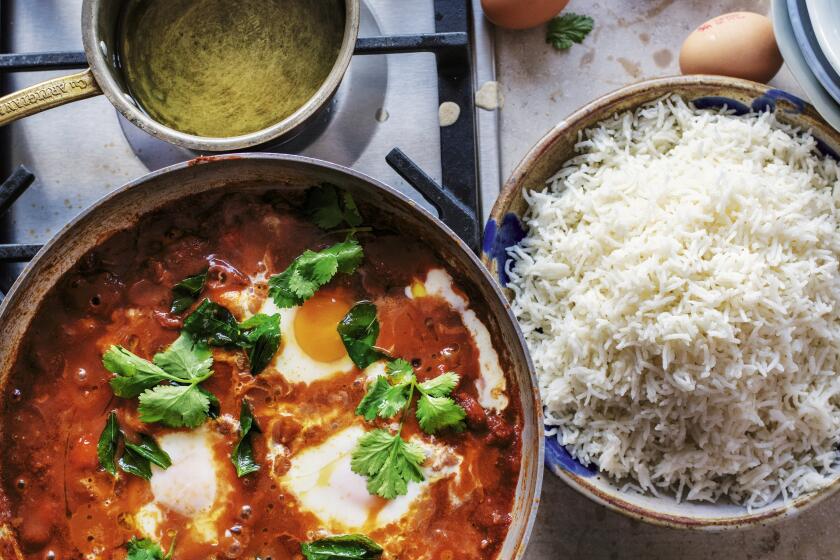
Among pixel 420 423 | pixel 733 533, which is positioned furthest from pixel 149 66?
pixel 733 533

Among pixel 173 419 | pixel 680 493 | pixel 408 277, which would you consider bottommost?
pixel 680 493

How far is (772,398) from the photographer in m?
1.97

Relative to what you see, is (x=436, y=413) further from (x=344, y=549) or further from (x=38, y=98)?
(x=38, y=98)

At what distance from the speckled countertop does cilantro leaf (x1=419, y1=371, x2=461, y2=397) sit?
21.7 inches

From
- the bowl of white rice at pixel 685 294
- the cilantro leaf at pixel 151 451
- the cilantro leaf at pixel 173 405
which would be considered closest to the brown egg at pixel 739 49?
the bowl of white rice at pixel 685 294

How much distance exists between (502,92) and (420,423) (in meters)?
0.95

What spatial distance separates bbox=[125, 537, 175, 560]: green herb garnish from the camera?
1.85m

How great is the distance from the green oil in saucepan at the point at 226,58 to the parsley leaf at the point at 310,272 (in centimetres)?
37

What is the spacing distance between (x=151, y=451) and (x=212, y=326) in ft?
0.97

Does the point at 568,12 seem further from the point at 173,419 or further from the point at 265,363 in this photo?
the point at 173,419

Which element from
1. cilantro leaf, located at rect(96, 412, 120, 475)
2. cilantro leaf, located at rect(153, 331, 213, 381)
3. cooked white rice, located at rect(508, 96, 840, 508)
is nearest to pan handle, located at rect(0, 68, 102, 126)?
cilantro leaf, located at rect(153, 331, 213, 381)

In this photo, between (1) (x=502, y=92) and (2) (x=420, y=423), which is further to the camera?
(1) (x=502, y=92)

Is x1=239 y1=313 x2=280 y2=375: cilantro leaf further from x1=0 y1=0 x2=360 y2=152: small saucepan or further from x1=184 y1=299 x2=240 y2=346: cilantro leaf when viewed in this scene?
x1=0 y1=0 x2=360 y2=152: small saucepan

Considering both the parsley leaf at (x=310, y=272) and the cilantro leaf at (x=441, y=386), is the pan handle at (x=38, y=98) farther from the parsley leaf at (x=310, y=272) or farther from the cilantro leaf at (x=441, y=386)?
the cilantro leaf at (x=441, y=386)
